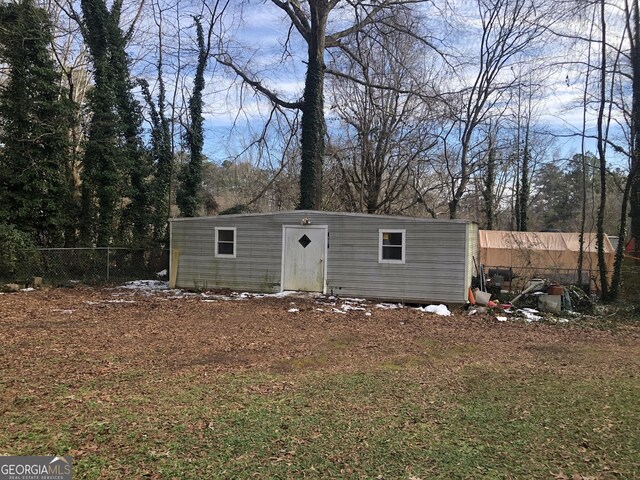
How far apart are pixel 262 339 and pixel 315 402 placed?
302 cm

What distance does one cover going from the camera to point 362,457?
3.28 m

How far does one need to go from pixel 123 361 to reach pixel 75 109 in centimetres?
1431

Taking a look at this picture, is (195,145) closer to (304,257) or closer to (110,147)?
(110,147)

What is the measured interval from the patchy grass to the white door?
180 inches

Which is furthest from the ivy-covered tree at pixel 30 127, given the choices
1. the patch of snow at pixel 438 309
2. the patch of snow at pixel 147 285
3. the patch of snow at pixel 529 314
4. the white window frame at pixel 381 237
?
the patch of snow at pixel 529 314

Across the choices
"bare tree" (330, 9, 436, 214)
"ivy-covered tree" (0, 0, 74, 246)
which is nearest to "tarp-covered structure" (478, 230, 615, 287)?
"bare tree" (330, 9, 436, 214)

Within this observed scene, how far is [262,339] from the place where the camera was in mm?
7309

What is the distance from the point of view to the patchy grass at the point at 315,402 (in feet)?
10.5

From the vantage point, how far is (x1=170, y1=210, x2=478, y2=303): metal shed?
1147cm

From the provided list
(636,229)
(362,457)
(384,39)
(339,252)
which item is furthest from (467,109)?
(362,457)

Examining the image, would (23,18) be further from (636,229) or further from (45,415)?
(636,229)

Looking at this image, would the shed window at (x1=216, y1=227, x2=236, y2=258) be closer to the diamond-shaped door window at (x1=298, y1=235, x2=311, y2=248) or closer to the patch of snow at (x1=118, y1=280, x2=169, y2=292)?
the diamond-shaped door window at (x1=298, y1=235, x2=311, y2=248)

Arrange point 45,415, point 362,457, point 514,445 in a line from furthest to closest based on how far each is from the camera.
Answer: point 45,415
point 514,445
point 362,457

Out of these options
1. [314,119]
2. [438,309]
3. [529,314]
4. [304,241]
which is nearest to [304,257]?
[304,241]
